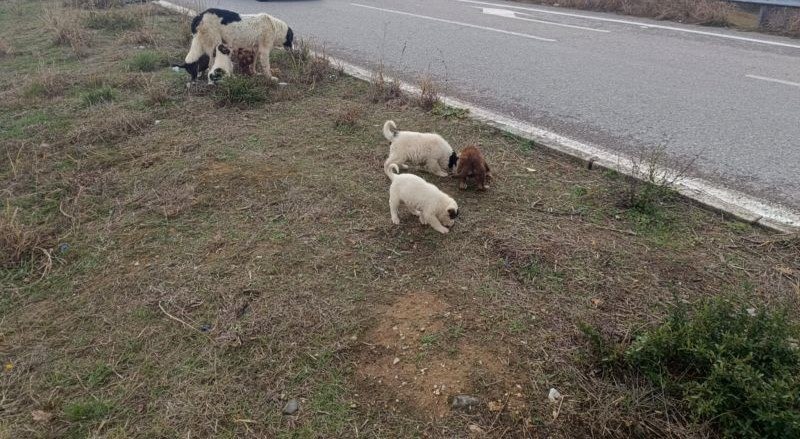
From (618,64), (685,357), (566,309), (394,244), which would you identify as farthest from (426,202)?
(618,64)

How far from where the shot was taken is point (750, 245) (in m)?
3.30

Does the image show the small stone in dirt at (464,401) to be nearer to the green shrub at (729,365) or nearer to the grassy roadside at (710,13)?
the green shrub at (729,365)

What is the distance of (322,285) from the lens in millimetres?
3109

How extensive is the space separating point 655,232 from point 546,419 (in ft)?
6.12

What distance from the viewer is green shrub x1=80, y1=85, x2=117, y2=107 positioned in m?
5.93

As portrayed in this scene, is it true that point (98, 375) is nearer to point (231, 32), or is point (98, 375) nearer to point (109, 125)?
point (109, 125)

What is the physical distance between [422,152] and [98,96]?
172 inches

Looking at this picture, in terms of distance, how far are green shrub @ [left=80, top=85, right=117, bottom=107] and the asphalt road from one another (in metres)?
3.51

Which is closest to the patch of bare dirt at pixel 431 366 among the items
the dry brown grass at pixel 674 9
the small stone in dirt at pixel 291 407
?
the small stone in dirt at pixel 291 407

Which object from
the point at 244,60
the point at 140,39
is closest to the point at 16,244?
the point at 244,60

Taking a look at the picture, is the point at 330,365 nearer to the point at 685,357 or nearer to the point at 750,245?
the point at 685,357

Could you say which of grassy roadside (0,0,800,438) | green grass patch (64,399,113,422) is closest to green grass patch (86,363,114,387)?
grassy roadside (0,0,800,438)

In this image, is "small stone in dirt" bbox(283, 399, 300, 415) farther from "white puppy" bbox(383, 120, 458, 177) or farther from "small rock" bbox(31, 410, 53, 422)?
"white puppy" bbox(383, 120, 458, 177)

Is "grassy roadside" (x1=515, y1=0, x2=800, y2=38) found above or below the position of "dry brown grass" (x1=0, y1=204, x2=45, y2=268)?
above
